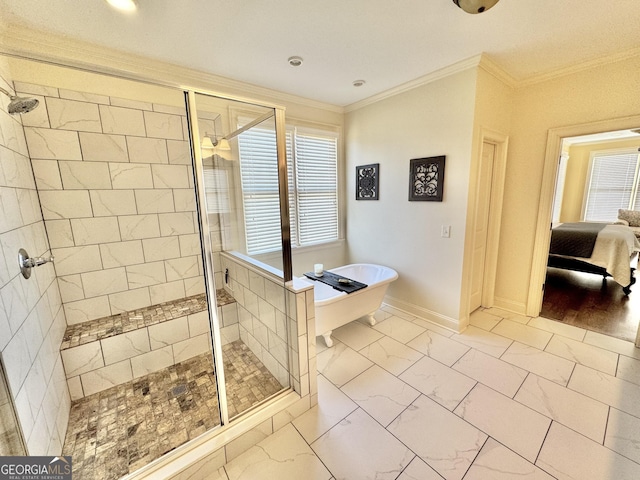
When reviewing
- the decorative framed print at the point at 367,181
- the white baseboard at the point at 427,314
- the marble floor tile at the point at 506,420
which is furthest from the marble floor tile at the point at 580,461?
the decorative framed print at the point at 367,181

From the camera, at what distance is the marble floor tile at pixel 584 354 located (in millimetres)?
2093

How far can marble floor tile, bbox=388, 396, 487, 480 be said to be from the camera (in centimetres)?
140

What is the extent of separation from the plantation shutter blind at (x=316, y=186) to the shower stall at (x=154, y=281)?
877 millimetres

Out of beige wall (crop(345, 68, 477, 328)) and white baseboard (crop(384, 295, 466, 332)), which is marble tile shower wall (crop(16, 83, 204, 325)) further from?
white baseboard (crop(384, 295, 466, 332))

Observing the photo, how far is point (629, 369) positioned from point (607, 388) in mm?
414

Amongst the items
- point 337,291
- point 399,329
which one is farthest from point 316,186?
point 399,329

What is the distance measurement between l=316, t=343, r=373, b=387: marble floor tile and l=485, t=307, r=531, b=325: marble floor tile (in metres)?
1.76

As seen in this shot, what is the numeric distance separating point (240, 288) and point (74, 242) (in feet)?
4.35

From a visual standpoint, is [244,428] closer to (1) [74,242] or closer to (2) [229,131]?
(1) [74,242]

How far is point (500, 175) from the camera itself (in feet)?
9.23

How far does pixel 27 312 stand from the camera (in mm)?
1397

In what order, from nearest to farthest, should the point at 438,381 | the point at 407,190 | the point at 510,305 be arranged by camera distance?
1. the point at 438,381
2. the point at 407,190
3. the point at 510,305

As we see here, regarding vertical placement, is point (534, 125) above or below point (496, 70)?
below

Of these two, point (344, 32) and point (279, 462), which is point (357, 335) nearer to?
point (279, 462)
